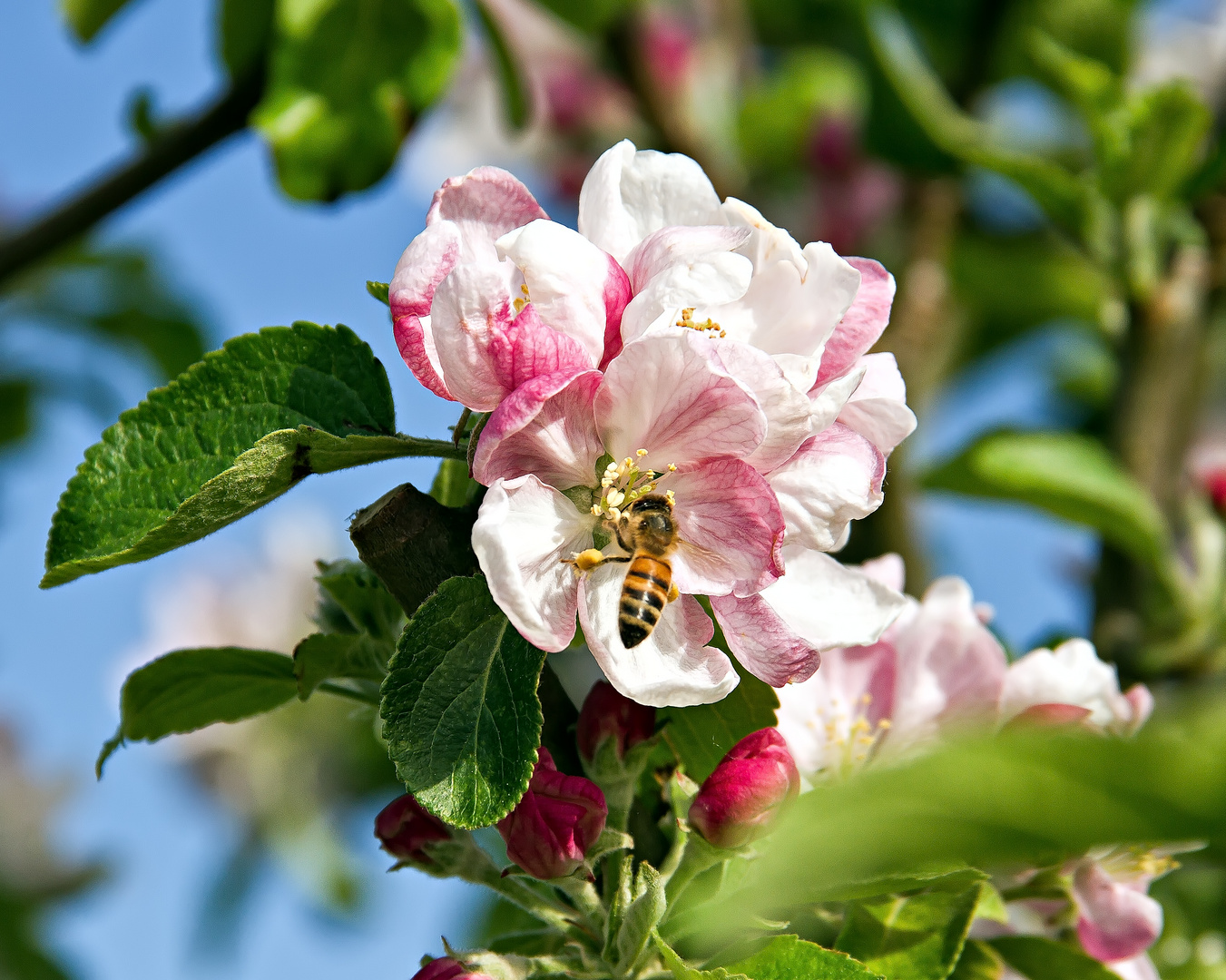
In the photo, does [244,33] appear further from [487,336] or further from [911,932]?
[911,932]

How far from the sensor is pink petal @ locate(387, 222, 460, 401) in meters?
0.82

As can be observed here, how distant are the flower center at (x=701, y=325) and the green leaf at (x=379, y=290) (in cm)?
22

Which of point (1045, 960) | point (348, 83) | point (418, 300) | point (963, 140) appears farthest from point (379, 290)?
point (963, 140)

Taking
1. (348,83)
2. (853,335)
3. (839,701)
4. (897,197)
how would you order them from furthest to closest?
(897,197) → (348,83) → (839,701) → (853,335)

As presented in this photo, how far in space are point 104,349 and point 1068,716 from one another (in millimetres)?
2433

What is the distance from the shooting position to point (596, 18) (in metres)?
2.04

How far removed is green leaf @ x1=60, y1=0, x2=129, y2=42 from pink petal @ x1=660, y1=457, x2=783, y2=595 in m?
1.44

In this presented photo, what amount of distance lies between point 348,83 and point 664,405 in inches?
41.9

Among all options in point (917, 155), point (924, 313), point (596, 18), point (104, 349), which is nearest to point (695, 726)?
point (596, 18)

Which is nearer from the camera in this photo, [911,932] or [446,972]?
[446,972]

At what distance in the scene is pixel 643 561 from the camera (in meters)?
0.84

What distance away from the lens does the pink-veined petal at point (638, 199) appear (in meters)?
0.90

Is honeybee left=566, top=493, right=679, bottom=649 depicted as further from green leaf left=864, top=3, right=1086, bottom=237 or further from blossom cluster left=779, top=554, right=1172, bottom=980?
green leaf left=864, top=3, right=1086, bottom=237

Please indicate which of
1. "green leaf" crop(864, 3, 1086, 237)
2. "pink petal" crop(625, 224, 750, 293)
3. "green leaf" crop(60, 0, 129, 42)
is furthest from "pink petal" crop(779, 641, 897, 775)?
"green leaf" crop(60, 0, 129, 42)
